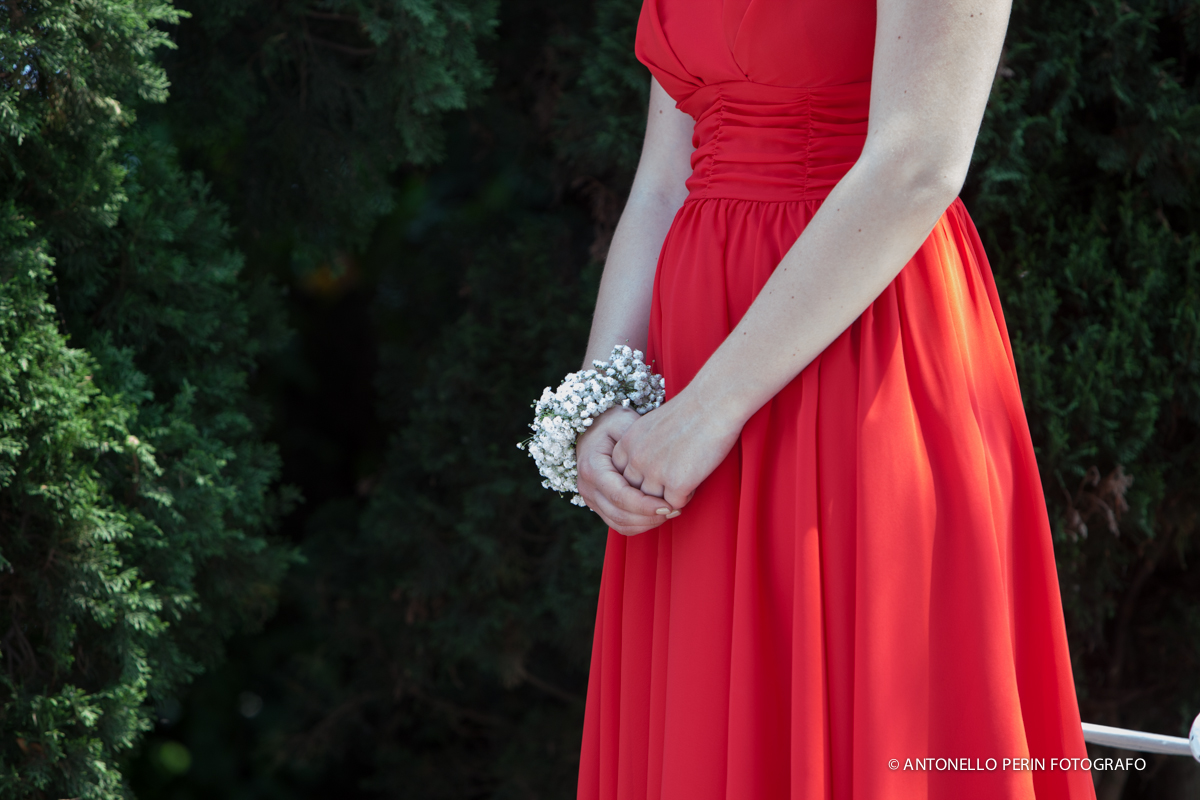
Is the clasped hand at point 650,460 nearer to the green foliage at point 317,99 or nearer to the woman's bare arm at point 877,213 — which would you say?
the woman's bare arm at point 877,213

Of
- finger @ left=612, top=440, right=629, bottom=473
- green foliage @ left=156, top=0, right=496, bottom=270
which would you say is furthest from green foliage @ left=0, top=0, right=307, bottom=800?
finger @ left=612, top=440, right=629, bottom=473

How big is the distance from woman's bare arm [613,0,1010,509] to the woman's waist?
0.11 m

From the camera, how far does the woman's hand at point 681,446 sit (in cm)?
111

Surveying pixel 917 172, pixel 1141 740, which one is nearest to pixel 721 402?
pixel 917 172

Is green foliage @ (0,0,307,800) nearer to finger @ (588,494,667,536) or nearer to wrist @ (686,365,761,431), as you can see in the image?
finger @ (588,494,667,536)

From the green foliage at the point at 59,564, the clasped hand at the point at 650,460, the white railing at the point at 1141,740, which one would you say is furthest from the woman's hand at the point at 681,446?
the green foliage at the point at 59,564

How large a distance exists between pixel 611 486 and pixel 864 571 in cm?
29

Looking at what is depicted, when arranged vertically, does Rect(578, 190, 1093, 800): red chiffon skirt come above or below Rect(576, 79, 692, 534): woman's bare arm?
below

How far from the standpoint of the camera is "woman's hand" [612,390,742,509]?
1.11 meters

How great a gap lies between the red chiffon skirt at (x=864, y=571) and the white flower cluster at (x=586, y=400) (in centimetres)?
4

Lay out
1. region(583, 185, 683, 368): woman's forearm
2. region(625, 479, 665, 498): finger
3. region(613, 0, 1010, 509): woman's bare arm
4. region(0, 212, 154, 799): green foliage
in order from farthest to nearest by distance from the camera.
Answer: region(0, 212, 154, 799): green foliage
region(583, 185, 683, 368): woman's forearm
region(625, 479, 665, 498): finger
region(613, 0, 1010, 509): woman's bare arm

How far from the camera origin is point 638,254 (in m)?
1.44

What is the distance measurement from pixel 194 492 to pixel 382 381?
35.7 inches

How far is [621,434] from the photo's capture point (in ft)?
3.99
